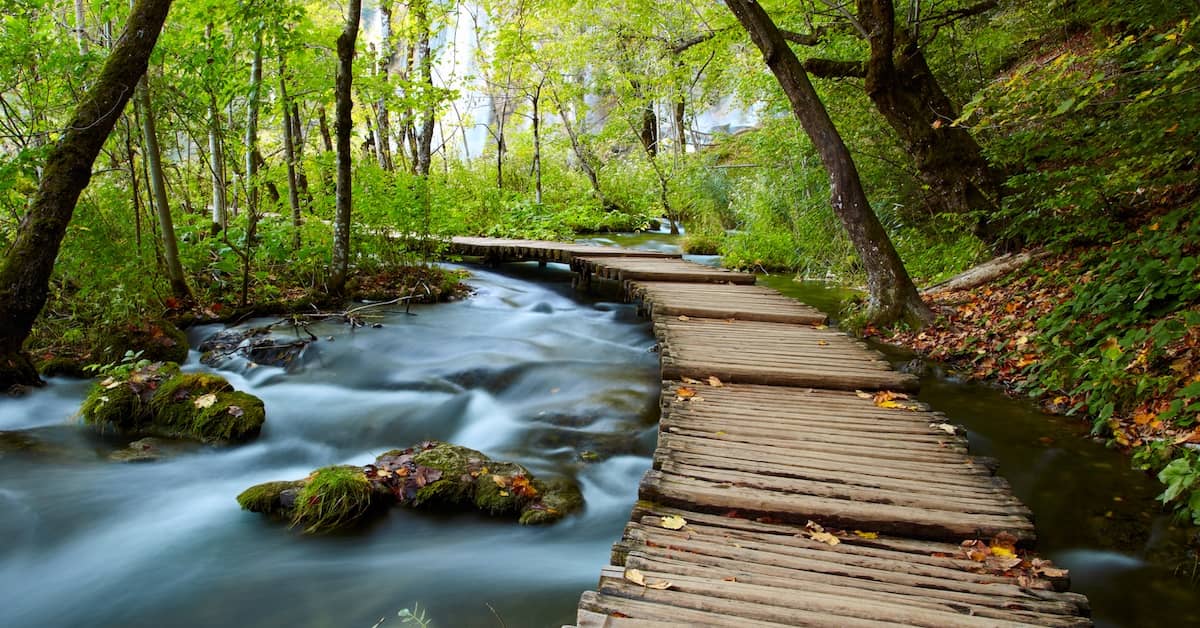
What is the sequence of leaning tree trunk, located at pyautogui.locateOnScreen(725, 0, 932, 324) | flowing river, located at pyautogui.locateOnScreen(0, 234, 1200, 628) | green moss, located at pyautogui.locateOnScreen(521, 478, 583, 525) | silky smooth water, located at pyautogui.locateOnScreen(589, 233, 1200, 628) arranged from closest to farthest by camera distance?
1. silky smooth water, located at pyautogui.locateOnScreen(589, 233, 1200, 628)
2. flowing river, located at pyautogui.locateOnScreen(0, 234, 1200, 628)
3. green moss, located at pyautogui.locateOnScreen(521, 478, 583, 525)
4. leaning tree trunk, located at pyautogui.locateOnScreen(725, 0, 932, 324)

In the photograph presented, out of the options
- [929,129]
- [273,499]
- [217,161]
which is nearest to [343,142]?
[217,161]

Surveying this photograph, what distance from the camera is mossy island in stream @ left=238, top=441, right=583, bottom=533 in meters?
3.96

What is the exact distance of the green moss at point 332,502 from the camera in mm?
3906

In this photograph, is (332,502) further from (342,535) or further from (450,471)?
(450,471)

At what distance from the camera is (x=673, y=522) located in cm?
284

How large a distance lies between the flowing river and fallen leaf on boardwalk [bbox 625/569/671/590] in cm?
105

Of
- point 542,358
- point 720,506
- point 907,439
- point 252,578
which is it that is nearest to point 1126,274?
point 907,439

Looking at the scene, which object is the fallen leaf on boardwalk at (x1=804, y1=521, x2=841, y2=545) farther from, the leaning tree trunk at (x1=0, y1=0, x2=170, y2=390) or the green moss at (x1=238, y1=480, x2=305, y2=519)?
the leaning tree trunk at (x1=0, y1=0, x2=170, y2=390)

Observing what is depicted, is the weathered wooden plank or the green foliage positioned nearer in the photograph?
the weathered wooden plank

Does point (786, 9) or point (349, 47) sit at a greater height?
point (786, 9)

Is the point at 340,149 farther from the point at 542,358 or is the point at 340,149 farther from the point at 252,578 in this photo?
the point at 252,578

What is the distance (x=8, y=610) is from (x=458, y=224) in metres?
7.10

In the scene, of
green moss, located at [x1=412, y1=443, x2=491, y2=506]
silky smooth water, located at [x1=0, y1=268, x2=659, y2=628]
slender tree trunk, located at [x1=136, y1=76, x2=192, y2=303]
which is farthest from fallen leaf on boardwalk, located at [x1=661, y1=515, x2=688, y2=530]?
slender tree trunk, located at [x1=136, y1=76, x2=192, y2=303]

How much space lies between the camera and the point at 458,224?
9758 millimetres
